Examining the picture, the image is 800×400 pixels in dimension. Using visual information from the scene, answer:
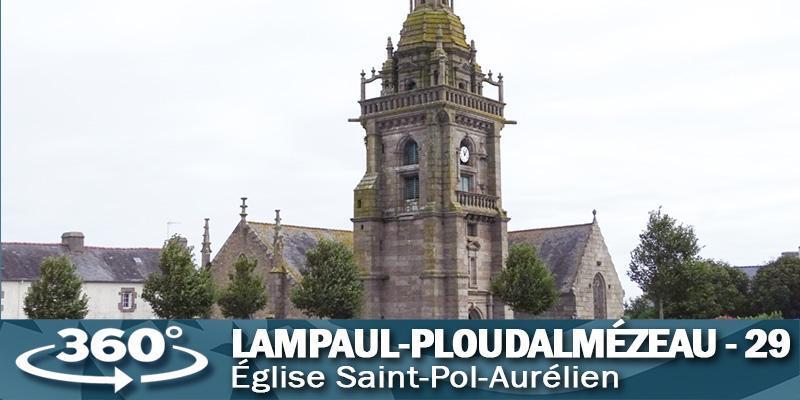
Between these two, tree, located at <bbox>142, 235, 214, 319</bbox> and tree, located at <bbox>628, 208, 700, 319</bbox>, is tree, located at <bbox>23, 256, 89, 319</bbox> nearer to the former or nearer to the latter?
tree, located at <bbox>142, 235, 214, 319</bbox>

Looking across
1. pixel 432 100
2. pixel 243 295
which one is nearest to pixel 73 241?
pixel 243 295

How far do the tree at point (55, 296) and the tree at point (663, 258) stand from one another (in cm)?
3108

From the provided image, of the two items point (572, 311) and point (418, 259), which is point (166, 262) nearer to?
point (418, 259)

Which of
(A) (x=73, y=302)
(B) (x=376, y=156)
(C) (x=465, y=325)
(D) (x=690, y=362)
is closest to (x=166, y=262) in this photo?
(A) (x=73, y=302)

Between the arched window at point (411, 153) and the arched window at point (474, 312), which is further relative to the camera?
the arched window at point (411, 153)

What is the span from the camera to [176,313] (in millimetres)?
52312

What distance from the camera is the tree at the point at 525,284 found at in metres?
52.2

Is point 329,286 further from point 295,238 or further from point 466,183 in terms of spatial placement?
point 295,238

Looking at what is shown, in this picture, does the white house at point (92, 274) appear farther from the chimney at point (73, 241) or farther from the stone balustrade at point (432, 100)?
the stone balustrade at point (432, 100)

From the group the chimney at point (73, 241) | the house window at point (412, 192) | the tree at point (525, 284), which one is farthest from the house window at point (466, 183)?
the chimney at point (73, 241)

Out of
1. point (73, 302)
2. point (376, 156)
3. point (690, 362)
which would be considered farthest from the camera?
point (376, 156)

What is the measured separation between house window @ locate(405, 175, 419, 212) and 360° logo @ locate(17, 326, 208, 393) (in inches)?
1085

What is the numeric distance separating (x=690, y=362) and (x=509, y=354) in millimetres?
4934

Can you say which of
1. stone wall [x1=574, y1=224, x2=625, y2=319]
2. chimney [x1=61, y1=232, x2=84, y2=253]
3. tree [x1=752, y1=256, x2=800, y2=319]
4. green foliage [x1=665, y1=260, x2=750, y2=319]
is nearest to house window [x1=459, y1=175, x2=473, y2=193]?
stone wall [x1=574, y1=224, x2=625, y2=319]
